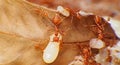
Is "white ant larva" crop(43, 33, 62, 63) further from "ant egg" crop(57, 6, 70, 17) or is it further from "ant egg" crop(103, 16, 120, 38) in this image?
"ant egg" crop(103, 16, 120, 38)

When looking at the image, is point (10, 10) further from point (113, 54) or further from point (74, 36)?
point (113, 54)

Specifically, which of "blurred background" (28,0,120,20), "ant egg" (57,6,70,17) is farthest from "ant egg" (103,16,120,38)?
"ant egg" (57,6,70,17)

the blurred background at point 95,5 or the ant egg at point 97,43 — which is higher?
the blurred background at point 95,5

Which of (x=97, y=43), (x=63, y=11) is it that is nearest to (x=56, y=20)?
(x=63, y=11)

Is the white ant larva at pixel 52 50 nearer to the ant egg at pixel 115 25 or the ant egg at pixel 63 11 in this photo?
the ant egg at pixel 63 11

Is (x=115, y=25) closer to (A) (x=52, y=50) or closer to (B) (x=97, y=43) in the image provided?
(B) (x=97, y=43)

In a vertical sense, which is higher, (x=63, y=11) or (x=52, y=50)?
(x=63, y=11)

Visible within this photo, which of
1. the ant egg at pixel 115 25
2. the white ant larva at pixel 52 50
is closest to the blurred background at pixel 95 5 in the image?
the ant egg at pixel 115 25

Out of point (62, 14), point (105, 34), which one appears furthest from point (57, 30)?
point (105, 34)

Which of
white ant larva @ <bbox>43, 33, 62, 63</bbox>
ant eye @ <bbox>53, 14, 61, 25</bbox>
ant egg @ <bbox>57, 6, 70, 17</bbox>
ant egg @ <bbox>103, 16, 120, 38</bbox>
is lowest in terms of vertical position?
white ant larva @ <bbox>43, 33, 62, 63</bbox>
